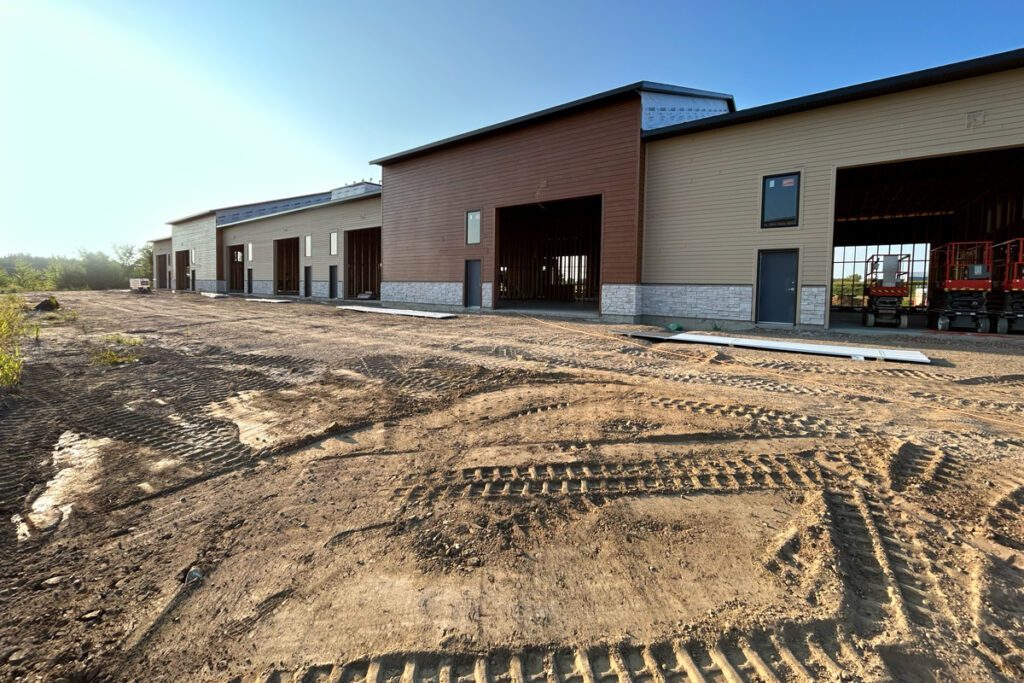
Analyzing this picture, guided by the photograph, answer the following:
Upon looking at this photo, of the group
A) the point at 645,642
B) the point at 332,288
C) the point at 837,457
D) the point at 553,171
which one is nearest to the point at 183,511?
the point at 645,642

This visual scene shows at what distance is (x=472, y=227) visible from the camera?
2306 centimetres

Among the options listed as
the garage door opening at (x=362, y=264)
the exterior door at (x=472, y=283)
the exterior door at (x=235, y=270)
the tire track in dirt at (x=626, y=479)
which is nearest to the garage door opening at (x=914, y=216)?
the tire track in dirt at (x=626, y=479)

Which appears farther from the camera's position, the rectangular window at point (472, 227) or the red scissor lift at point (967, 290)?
the rectangular window at point (472, 227)

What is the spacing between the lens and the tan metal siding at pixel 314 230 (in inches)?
1212

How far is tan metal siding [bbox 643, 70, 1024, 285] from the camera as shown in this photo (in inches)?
493

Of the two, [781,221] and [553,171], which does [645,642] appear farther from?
[553,171]

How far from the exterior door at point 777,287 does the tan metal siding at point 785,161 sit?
0.32m

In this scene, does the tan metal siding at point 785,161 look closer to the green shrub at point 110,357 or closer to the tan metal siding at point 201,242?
the green shrub at point 110,357

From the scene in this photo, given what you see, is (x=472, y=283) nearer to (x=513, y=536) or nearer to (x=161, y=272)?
(x=513, y=536)

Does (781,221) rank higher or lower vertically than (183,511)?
higher

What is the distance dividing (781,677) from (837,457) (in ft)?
9.64

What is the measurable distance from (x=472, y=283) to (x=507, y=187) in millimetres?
4798

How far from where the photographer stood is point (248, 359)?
9531mm

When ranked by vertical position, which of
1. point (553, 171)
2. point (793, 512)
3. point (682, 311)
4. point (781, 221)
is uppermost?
point (553, 171)
